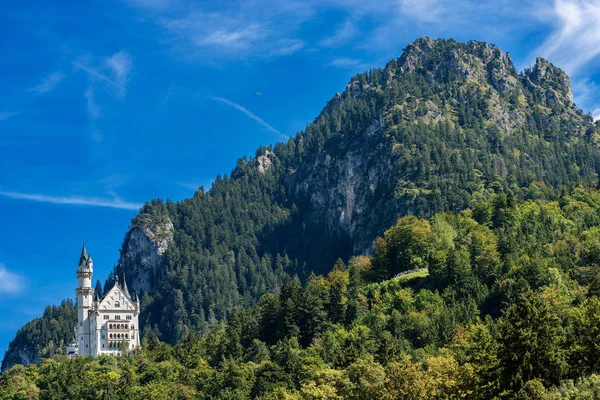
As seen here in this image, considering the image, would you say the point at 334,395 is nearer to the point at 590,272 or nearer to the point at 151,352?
the point at 590,272

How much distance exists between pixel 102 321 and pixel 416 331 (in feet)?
265

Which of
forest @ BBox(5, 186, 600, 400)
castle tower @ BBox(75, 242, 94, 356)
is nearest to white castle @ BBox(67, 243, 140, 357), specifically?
castle tower @ BBox(75, 242, 94, 356)

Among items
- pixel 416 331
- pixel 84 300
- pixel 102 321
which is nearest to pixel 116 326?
pixel 102 321

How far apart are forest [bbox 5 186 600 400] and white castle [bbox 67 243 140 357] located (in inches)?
854

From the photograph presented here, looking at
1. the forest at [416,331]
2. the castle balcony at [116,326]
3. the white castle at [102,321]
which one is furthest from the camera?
the castle balcony at [116,326]

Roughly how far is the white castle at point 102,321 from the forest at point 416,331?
21.7 m

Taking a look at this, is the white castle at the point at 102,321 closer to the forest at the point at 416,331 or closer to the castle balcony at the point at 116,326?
the castle balcony at the point at 116,326

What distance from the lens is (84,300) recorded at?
18275 cm

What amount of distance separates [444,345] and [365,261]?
53710mm

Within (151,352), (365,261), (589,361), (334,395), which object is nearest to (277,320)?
(151,352)

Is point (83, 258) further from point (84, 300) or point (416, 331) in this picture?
point (416, 331)

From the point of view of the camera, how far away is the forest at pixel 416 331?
7306cm

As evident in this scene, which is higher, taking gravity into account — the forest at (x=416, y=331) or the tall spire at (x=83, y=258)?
the tall spire at (x=83, y=258)

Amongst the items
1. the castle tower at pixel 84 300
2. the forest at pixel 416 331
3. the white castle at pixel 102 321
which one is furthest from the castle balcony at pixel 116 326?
the forest at pixel 416 331
